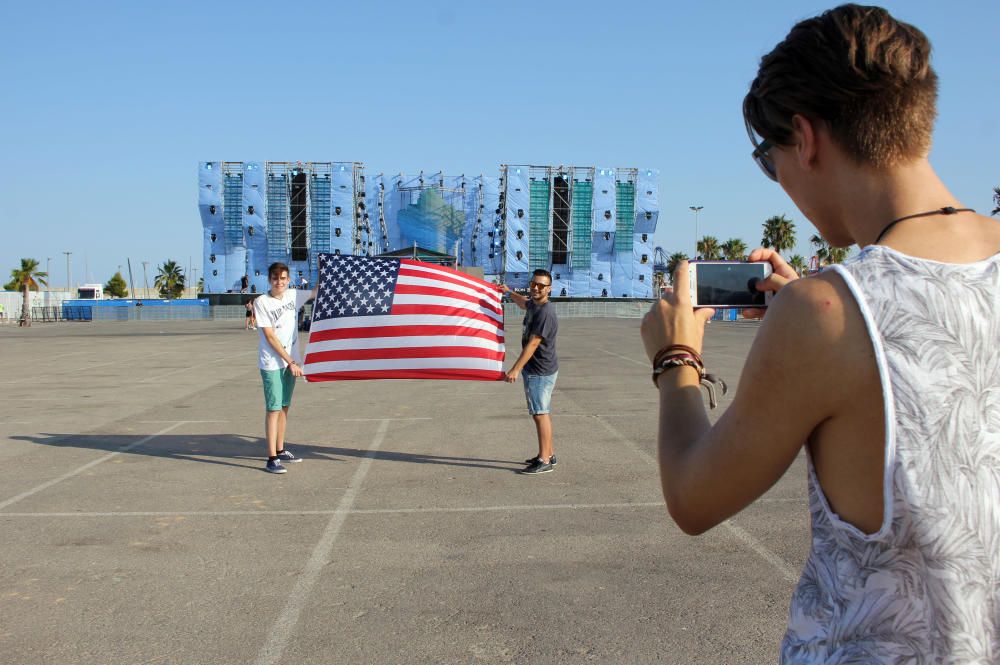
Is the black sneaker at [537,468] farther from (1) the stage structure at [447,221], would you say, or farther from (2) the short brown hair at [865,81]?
(1) the stage structure at [447,221]

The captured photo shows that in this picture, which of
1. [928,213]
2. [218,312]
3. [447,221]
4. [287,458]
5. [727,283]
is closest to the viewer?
[928,213]

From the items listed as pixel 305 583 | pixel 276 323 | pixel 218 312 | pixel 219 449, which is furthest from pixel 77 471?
pixel 218 312

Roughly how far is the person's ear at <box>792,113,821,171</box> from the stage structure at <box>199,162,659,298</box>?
219 feet

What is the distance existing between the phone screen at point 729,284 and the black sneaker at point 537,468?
640 centimetres

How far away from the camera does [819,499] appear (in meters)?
1.27

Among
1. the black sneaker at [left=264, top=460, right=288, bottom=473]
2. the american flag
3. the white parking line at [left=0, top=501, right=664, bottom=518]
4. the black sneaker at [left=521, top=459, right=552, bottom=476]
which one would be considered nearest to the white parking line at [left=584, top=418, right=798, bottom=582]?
the white parking line at [left=0, top=501, right=664, bottom=518]

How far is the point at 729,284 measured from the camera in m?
1.80

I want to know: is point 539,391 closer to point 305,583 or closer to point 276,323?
point 276,323

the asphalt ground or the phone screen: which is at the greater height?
the phone screen

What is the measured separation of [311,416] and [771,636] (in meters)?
9.00

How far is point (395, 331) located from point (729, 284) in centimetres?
729

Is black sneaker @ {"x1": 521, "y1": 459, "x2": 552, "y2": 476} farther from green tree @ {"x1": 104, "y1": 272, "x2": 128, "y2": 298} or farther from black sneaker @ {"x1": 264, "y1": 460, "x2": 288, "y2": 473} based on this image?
green tree @ {"x1": 104, "y1": 272, "x2": 128, "y2": 298}


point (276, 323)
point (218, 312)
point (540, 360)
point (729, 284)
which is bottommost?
point (218, 312)

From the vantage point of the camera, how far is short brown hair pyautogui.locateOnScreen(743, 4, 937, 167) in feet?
4.06
